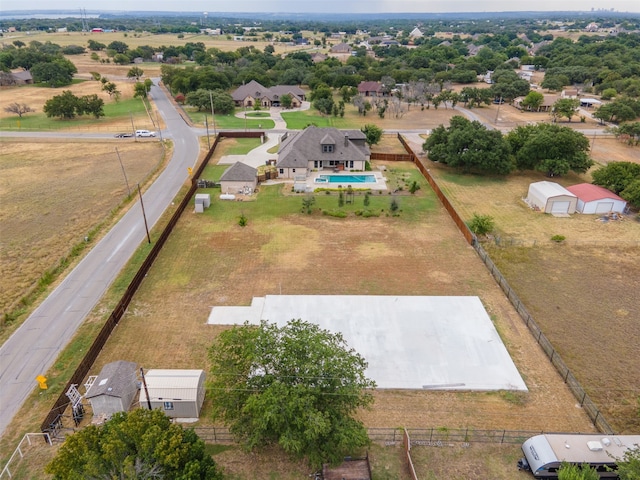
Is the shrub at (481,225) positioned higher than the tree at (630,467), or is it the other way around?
the tree at (630,467)

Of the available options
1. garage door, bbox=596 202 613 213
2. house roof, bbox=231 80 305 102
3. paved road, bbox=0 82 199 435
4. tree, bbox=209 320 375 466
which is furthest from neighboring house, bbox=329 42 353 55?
tree, bbox=209 320 375 466

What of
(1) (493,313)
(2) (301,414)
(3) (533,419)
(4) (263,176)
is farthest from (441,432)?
(4) (263,176)

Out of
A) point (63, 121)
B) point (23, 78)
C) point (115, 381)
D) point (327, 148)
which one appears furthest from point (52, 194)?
point (23, 78)

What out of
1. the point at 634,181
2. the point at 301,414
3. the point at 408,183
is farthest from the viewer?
the point at 408,183

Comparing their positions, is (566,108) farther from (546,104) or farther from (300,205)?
(300,205)

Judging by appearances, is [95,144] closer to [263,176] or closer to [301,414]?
[263,176]

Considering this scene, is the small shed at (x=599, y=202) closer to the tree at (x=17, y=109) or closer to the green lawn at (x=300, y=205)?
the green lawn at (x=300, y=205)

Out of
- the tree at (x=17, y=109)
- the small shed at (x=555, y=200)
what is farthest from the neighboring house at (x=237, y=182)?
the tree at (x=17, y=109)
